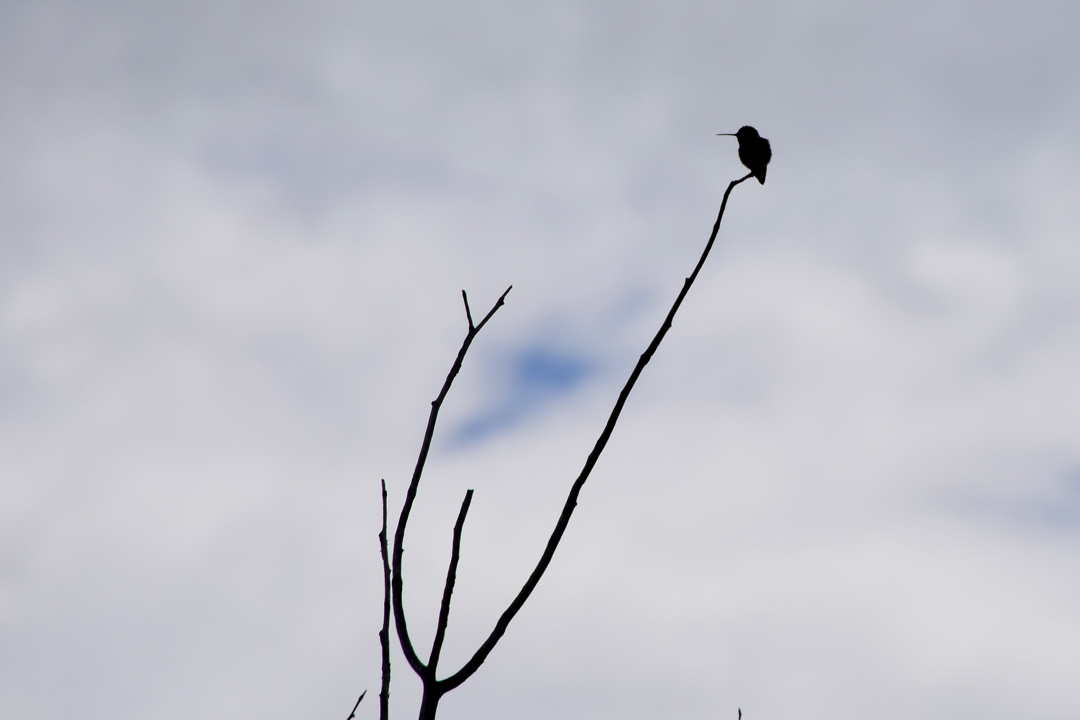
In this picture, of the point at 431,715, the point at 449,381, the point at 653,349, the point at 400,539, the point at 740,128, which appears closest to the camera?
the point at 431,715

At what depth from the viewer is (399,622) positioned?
2.64 metres

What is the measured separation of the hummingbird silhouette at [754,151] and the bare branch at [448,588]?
8.83ft

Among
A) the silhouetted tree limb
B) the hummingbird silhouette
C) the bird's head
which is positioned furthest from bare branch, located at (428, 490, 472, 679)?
the bird's head

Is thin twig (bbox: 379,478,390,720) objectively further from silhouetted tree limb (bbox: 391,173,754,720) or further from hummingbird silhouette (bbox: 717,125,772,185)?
hummingbird silhouette (bbox: 717,125,772,185)

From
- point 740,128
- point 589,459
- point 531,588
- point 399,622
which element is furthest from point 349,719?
point 740,128

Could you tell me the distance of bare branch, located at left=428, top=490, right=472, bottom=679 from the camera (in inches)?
95.1

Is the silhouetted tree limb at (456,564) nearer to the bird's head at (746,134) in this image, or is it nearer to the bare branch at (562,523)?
the bare branch at (562,523)

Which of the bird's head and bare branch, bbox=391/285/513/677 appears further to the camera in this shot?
the bird's head

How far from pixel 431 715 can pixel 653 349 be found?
4.29 feet

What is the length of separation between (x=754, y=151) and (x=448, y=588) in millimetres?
3240

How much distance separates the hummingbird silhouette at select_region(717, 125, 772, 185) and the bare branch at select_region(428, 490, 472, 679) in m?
2.69

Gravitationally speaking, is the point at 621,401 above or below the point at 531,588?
above

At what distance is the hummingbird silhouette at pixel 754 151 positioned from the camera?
4.52 m

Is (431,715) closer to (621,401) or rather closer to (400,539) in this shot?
(400,539)
